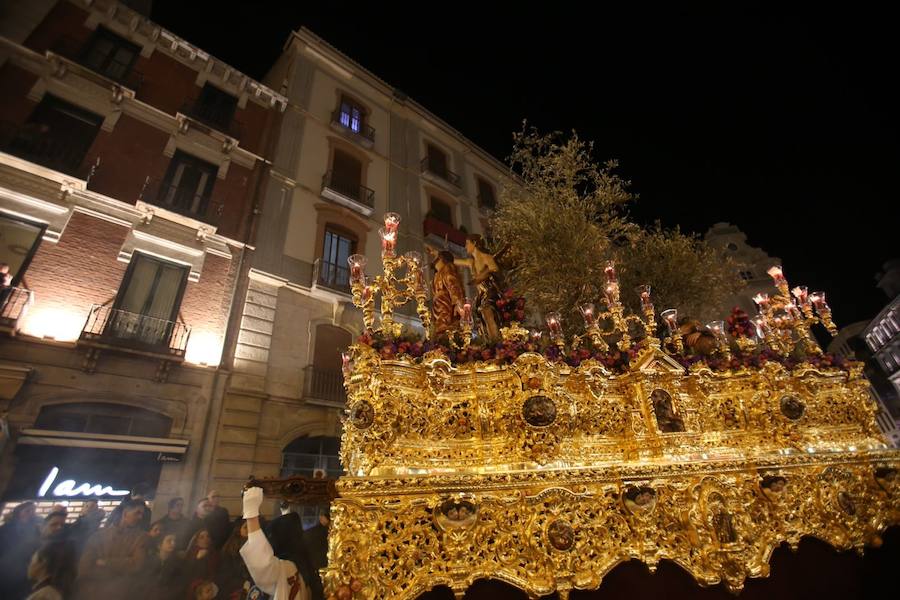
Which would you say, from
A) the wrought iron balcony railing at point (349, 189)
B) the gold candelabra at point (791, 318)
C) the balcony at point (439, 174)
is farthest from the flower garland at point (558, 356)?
the balcony at point (439, 174)

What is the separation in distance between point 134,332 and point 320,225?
5.30 m

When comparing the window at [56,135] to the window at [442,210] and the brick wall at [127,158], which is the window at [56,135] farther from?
the window at [442,210]

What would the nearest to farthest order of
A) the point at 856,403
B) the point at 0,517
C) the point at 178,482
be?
the point at 856,403
the point at 0,517
the point at 178,482

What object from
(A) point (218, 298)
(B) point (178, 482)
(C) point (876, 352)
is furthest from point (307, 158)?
(C) point (876, 352)

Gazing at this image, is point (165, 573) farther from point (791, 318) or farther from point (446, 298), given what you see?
point (791, 318)

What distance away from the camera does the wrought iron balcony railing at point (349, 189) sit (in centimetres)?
1175

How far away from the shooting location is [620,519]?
3387 mm

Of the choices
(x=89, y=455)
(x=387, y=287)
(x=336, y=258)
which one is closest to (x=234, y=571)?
(x=387, y=287)

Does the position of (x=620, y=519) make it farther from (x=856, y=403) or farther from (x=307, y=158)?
(x=307, y=158)

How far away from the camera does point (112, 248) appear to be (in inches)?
323

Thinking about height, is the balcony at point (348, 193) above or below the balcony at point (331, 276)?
above

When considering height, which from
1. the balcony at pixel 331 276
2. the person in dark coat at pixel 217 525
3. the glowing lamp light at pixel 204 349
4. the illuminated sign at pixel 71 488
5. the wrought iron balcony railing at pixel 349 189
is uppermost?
the wrought iron balcony railing at pixel 349 189

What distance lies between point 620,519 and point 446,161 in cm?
1568

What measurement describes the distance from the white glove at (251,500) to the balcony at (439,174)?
13711 mm
